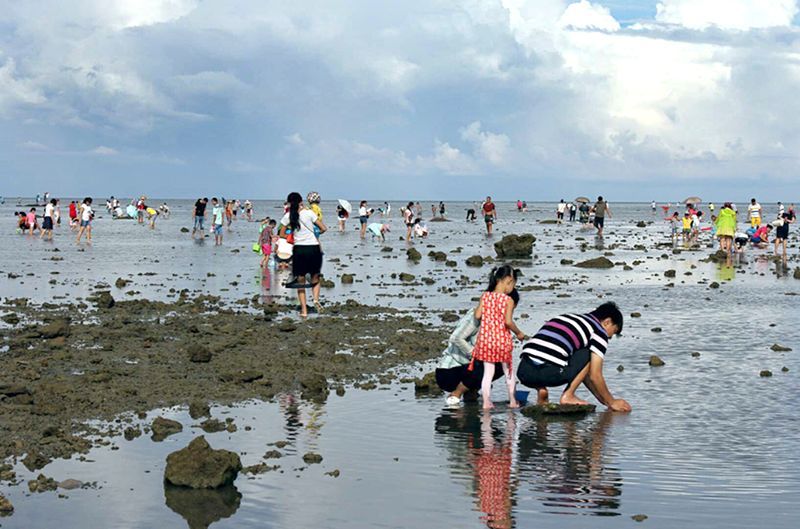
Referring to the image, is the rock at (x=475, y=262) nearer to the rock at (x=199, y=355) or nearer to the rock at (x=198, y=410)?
the rock at (x=199, y=355)

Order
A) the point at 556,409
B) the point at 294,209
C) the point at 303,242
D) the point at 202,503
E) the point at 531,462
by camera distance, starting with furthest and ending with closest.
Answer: the point at 303,242, the point at 294,209, the point at 556,409, the point at 531,462, the point at 202,503

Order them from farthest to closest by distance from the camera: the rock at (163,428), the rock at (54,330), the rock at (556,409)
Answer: the rock at (54,330)
the rock at (556,409)
the rock at (163,428)

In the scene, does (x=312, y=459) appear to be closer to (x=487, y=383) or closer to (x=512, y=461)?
(x=512, y=461)

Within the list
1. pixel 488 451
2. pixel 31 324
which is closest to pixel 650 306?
pixel 31 324

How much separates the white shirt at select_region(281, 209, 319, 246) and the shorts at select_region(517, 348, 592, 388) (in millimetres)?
8076

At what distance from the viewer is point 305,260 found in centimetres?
1936

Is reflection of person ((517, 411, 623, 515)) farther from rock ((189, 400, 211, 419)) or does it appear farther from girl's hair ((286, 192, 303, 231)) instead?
girl's hair ((286, 192, 303, 231))

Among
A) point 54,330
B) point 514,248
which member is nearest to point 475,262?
point 514,248

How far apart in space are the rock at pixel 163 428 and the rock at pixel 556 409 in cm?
361

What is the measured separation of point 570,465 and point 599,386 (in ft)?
7.57

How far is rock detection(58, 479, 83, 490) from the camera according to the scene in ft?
28.0

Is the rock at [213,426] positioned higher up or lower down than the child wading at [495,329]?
lower down

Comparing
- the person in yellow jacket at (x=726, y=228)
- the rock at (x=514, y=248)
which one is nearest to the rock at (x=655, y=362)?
the rock at (x=514, y=248)

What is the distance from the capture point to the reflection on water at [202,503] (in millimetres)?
7855
